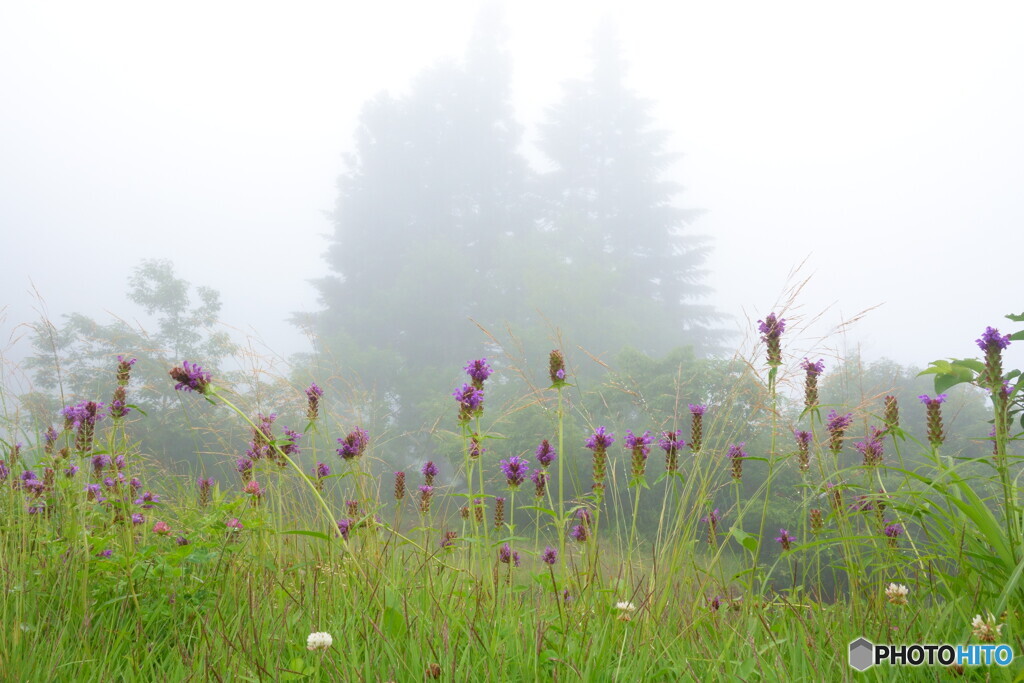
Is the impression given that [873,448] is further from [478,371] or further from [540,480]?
[478,371]

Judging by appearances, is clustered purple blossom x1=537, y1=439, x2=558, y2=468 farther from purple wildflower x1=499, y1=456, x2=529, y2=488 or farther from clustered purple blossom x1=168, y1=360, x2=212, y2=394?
clustered purple blossom x1=168, y1=360, x2=212, y2=394

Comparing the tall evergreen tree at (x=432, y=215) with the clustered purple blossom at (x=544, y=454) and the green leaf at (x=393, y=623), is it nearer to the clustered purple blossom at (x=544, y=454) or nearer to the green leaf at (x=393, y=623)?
the clustered purple blossom at (x=544, y=454)

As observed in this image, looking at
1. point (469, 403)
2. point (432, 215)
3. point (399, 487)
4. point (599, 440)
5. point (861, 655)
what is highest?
point (432, 215)

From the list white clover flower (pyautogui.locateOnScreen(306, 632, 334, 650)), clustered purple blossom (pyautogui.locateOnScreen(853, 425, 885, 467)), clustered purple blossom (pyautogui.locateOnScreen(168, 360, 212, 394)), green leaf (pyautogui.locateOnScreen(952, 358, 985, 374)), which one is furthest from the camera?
clustered purple blossom (pyautogui.locateOnScreen(853, 425, 885, 467))

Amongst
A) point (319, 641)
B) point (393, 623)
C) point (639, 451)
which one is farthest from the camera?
point (639, 451)

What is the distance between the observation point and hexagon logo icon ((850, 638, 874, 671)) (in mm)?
1247

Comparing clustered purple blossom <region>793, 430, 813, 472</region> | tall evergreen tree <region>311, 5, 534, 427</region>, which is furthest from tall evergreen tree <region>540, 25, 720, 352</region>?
clustered purple blossom <region>793, 430, 813, 472</region>

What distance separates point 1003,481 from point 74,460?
3.52m

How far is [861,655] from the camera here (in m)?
1.32

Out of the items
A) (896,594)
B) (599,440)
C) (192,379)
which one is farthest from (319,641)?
(896,594)

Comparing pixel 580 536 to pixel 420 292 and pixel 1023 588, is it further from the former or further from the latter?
pixel 420 292

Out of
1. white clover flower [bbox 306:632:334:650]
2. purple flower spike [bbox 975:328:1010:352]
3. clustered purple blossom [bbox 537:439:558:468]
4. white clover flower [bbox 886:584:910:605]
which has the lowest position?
white clover flower [bbox 886:584:910:605]

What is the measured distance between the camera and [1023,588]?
150 centimetres

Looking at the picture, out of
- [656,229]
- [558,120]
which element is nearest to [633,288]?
[656,229]
